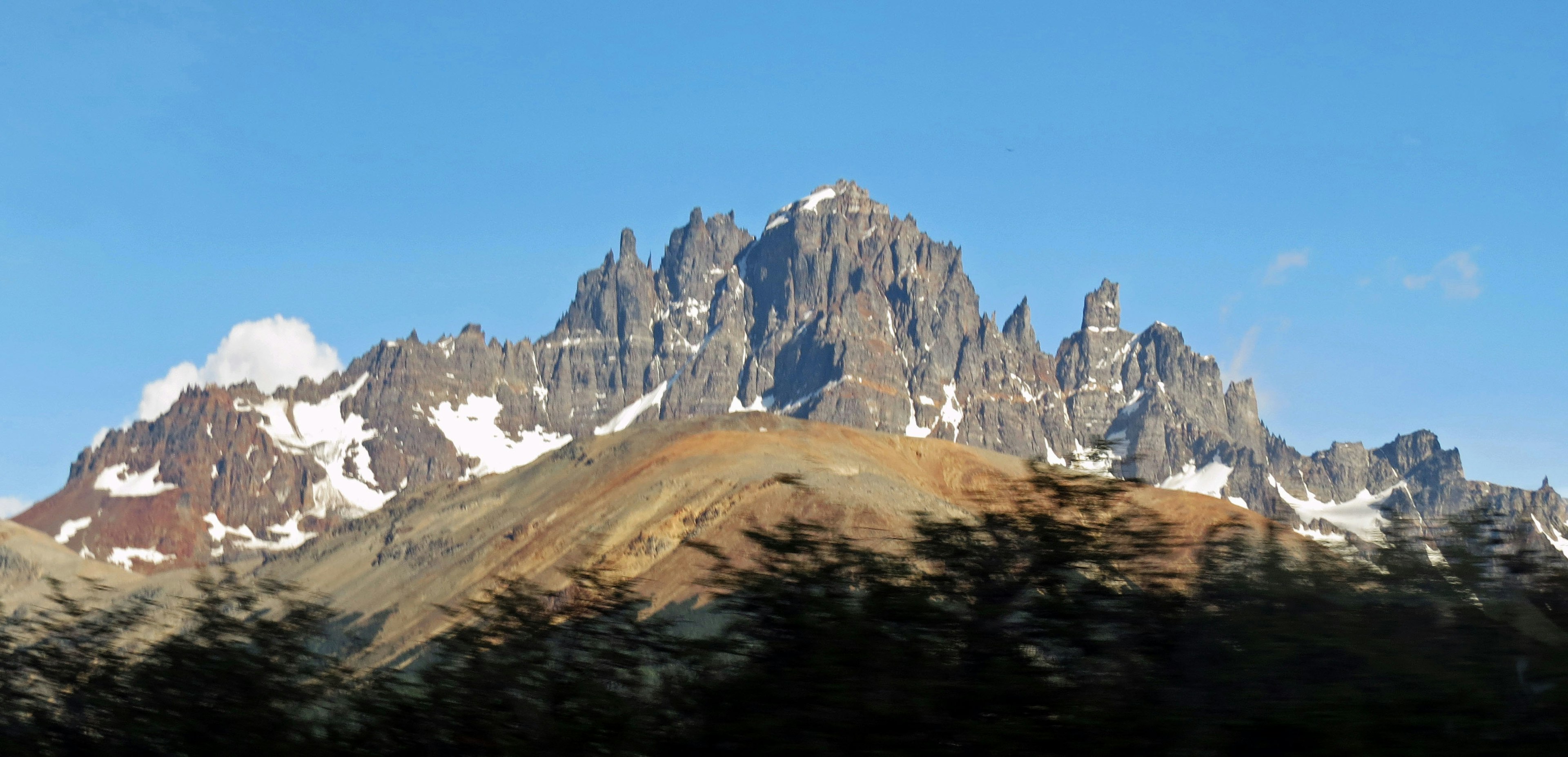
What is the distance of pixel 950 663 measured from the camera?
12203 mm

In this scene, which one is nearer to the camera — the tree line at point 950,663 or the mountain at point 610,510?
the tree line at point 950,663

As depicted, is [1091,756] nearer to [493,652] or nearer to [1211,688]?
[1211,688]

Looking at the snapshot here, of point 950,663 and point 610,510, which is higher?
point 610,510

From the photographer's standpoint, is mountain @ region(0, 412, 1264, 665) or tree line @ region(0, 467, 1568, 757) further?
mountain @ region(0, 412, 1264, 665)

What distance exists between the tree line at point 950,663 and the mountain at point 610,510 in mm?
67202

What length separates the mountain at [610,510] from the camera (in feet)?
374

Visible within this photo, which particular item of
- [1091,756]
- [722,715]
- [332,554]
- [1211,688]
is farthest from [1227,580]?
[332,554]

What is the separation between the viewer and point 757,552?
14.2 meters

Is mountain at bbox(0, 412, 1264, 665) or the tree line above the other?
mountain at bbox(0, 412, 1264, 665)

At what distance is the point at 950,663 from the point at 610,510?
12779 cm

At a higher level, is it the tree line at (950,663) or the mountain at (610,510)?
the mountain at (610,510)

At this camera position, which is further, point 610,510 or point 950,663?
point 610,510

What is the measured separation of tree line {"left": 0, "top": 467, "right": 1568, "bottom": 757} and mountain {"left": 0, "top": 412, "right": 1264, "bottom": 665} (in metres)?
67.2

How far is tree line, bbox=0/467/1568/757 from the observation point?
11133 millimetres
